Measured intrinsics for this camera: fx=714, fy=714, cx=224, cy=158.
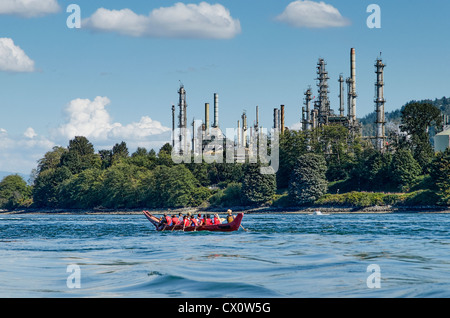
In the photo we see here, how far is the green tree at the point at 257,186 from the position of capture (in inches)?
5182

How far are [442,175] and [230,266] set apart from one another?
282ft

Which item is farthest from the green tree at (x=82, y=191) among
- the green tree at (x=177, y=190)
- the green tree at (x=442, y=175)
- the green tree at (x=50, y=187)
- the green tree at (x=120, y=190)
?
the green tree at (x=442, y=175)

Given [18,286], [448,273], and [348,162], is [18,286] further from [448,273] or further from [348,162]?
[348,162]

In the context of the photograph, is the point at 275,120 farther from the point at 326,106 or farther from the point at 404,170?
the point at 404,170

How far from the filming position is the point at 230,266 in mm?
32438

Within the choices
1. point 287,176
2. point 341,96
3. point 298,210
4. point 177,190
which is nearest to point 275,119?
point 341,96

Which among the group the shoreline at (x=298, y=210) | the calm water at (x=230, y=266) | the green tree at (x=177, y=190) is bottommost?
the shoreline at (x=298, y=210)

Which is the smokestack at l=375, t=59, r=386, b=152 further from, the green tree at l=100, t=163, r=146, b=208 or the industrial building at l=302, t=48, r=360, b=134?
the green tree at l=100, t=163, r=146, b=208

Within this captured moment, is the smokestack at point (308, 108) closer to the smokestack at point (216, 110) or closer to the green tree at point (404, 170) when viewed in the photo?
the smokestack at point (216, 110)

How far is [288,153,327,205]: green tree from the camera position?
126375 mm

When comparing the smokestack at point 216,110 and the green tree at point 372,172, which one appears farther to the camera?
the smokestack at point 216,110

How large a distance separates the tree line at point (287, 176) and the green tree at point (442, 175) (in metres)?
0.15

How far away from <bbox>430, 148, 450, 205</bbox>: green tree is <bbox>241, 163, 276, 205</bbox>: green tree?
3082 cm

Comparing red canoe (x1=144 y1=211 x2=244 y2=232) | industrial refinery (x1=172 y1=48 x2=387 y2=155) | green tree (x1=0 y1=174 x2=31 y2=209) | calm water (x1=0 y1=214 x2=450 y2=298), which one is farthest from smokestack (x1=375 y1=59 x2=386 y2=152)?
green tree (x1=0 y1=174 x2=31 y2=209)
